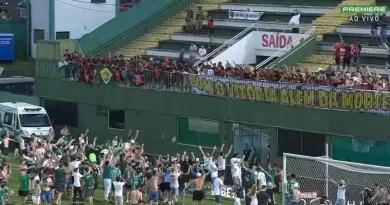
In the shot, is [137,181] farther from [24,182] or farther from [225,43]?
[225,43]

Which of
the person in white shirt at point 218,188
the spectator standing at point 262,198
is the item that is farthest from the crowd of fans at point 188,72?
the spectator standing at point 262,198

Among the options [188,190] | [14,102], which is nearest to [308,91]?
[188,190]

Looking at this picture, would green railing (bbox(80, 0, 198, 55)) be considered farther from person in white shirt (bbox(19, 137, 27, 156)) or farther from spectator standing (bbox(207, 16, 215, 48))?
person in white shirt (bbox(19, 137, 27, 156))

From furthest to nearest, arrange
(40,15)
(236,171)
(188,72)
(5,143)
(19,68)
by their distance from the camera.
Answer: (19,68) < (40,15) < (188,72) < (5,143) < (236,171)

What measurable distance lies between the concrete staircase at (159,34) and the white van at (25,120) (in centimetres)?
633

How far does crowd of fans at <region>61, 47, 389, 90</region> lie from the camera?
43.5m

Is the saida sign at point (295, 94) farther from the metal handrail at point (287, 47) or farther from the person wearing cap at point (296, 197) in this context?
the person wearing cap at point (296, 197)

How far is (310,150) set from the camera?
44.8m

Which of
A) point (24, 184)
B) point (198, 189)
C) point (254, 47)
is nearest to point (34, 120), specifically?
point (254, 47)

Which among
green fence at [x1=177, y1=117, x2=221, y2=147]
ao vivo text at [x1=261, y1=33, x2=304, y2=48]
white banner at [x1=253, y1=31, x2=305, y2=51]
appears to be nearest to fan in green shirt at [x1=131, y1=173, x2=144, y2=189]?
green fence at [x1=177, y1=117, x2=221, y2=147]

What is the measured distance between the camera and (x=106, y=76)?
171ft

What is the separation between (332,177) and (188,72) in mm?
12955

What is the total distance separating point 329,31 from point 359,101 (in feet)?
28.5

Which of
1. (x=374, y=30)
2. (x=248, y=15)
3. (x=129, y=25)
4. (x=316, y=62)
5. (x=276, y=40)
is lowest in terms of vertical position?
(x=316, y=62)
